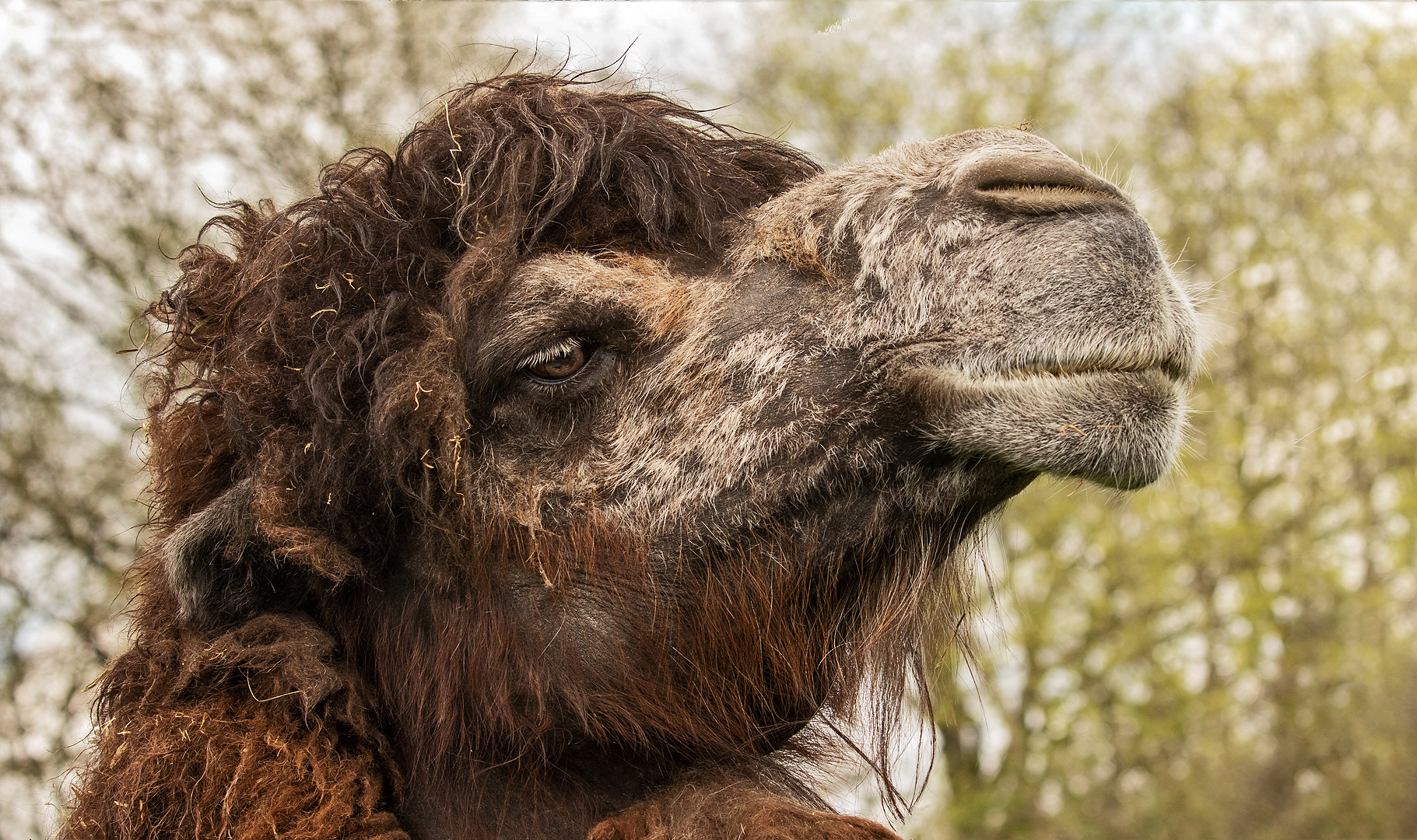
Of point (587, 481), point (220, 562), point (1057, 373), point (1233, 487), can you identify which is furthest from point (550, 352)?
point (1233, 487)

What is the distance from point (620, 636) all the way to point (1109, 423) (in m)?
1.14

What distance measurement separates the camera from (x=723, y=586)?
246 centimetres

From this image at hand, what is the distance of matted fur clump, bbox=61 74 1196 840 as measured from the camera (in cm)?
230

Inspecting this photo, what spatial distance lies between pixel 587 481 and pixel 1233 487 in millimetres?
14454

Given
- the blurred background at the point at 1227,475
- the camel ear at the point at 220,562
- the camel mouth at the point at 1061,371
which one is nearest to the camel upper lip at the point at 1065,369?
the camel mouth at the point at 1061,371

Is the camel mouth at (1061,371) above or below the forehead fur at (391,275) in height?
below

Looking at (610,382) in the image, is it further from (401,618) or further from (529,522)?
(401,618)

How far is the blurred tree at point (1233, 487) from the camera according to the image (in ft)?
46.0

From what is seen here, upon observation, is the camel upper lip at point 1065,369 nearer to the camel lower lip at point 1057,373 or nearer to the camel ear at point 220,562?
the camel lower lip at point 1057,373

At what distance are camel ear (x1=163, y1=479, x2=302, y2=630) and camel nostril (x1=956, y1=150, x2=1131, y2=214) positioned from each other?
1744 millimetres

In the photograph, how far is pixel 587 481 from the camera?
98.3 inches

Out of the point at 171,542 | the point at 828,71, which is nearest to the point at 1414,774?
the point at 828,71

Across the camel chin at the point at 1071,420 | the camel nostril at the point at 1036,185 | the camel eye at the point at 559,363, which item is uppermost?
the camel nostril at the point at 1036,185

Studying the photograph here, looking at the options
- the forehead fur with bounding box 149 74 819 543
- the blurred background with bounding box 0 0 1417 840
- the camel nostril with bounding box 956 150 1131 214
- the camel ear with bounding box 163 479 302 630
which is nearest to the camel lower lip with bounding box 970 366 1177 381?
the camel nostril with bounding box 956 150 1131 214
